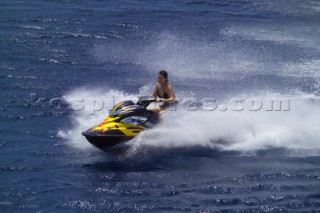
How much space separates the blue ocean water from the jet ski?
1.00 feet

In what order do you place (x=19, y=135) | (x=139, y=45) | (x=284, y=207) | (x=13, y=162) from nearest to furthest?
1. (x=284, y=207)
2. (x=13, y=162)
3. (x=19, y=135)
4. (x=139, y=45)

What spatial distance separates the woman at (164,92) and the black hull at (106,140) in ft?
5.78

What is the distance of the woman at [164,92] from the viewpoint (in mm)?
13156

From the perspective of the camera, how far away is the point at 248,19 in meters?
23.8

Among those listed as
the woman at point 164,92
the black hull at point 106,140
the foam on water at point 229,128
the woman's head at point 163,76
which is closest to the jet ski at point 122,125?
the black hull at point 106,140

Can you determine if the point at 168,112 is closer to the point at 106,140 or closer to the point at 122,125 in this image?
the point at 122,125

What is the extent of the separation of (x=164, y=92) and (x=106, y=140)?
2.58 metres

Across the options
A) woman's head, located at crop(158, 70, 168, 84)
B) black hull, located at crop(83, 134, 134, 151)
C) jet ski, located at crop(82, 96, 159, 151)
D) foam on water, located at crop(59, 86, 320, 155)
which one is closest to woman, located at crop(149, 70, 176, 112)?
woman's head, located at crop(158, 70, 168, 84)

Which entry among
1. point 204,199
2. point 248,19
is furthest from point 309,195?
point 248,19

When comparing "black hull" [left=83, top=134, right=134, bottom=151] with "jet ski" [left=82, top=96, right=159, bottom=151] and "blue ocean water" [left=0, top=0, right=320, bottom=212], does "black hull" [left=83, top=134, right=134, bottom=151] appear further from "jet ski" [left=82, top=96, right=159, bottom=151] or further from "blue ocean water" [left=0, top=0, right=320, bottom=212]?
"blue ocean water" [left=0, top=0, right=320, bottom=212]

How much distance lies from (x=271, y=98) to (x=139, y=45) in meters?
6.55

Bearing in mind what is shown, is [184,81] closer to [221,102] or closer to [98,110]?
[221,102]

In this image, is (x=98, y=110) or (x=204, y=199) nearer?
(x=204, y=199)

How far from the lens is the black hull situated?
1149 centimetres
